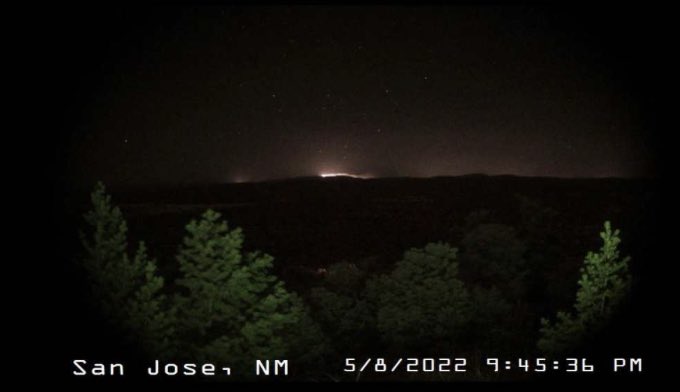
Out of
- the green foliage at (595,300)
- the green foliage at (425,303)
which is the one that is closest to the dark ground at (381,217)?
the green foliage at (595,300)

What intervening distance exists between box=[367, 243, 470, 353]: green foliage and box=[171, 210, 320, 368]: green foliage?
14.7 ft

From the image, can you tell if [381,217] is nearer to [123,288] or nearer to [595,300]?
[595,300]

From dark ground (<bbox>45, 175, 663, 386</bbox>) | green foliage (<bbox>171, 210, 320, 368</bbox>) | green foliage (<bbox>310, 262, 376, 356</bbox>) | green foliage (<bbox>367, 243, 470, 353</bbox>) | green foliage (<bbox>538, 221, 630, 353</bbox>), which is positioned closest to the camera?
green foliage (<bbox>171, 210, 320, 368</bbox>)

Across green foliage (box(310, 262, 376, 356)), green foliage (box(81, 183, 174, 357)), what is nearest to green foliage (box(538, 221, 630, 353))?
green foliage (box(310, 262, 376, 356))

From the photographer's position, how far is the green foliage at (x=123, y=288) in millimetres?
11227

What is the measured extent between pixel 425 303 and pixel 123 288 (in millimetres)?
7612

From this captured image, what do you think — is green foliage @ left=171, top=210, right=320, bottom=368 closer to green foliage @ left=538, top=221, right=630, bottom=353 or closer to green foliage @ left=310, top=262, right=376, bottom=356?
green foliage @ left=310, top=262, right=376, bottom=356

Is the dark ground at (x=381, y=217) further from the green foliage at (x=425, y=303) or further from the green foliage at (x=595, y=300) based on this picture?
the green foliage at (x=425, y=303)

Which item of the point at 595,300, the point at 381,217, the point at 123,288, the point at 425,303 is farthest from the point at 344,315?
the point at 381,217

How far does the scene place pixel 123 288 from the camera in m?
11.6

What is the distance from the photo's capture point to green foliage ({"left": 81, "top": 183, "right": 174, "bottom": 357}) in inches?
442

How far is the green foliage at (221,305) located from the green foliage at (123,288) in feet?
1.58

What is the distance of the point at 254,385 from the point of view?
903 centimetres

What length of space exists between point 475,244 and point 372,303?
12.1 ft
